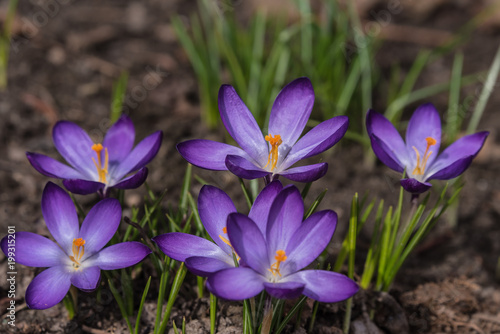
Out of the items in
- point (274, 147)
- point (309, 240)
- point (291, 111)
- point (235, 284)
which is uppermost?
point (291, 111)

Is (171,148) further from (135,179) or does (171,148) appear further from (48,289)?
(48,289)

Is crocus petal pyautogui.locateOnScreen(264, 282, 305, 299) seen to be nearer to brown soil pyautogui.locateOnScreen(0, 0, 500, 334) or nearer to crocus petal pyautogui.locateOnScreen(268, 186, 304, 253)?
crocus petal pyautogui.locateOnScreen(268, 186, 304, 253)

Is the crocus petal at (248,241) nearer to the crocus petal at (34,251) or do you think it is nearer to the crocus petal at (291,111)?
the crocus petal at (291,111)

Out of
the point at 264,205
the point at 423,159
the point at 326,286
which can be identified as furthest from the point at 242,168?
the point at 423,159

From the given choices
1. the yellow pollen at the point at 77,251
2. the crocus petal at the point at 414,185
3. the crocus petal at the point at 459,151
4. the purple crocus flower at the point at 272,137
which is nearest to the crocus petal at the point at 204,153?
the purple crocus flower at the point at 272,137

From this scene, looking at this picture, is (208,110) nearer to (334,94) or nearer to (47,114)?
(334,94)

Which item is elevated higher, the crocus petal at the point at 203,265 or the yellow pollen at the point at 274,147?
the yellow pollen at the point at 274,147

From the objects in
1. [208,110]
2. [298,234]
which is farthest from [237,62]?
[298,234]
